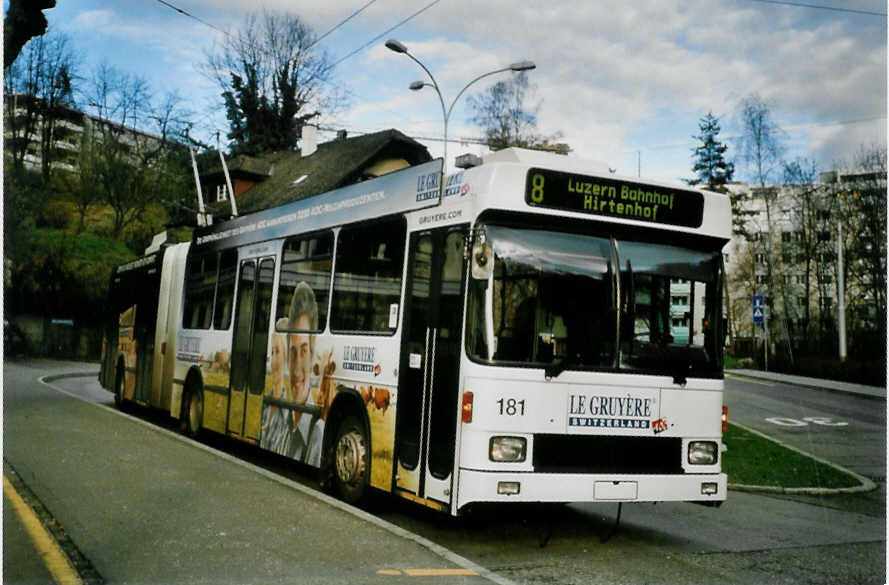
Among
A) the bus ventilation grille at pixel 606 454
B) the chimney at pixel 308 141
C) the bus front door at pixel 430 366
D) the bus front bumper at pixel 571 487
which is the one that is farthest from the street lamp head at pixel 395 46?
the chimney at pixel 308 141

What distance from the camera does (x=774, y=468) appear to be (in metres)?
14.2

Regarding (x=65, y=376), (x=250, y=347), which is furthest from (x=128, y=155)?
(x=250, y=347)

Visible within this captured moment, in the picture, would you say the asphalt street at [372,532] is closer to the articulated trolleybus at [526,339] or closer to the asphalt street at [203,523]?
the asphalt street at [203,523]

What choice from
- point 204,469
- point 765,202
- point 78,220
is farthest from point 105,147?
point 765,202

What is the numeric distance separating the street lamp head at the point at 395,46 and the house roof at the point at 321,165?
53.9 feet

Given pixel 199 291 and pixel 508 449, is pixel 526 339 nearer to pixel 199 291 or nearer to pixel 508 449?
pixel 508 449

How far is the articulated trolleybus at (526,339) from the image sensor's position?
7160 millimetres

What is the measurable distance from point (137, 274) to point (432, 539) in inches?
493

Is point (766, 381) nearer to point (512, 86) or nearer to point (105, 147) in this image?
point (512, 86)

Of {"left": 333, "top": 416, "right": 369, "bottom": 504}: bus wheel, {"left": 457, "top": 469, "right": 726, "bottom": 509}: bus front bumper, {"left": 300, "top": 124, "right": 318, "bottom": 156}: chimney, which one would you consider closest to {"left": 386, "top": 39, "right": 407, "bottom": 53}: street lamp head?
{"left": 333, "top": 416, "right": 369, "bottom": 504}: bus wheel

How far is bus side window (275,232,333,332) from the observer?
33.1 feet

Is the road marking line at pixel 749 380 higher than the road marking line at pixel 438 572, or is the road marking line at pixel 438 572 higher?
the road marking line at pixel 749 380

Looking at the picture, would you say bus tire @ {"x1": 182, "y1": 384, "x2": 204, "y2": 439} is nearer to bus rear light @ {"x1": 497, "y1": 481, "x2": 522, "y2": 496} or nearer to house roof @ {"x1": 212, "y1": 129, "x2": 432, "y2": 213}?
bus rear light @ {"x1": 497, "y1": 481, "x2": 522, "y2": 496}

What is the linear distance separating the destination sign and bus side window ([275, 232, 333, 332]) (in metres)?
3.27
